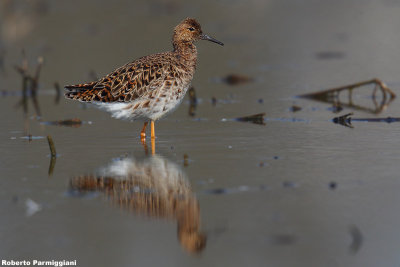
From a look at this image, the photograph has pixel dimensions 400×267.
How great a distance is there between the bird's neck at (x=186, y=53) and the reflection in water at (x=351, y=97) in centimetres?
254

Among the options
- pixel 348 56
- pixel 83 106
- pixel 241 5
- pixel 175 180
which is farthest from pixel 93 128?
pixel 241 5

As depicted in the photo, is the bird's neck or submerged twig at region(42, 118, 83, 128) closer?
the bird's neck

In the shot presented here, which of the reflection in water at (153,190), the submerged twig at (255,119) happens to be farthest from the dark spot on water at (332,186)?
the submerged twig at (255,119)

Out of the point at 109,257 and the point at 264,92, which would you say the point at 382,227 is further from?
the point at 264,92

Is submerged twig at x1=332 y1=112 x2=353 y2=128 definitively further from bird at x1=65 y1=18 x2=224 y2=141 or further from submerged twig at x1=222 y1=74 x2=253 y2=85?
submerged twig at x1=222 y1=74 x2=253 y2=85

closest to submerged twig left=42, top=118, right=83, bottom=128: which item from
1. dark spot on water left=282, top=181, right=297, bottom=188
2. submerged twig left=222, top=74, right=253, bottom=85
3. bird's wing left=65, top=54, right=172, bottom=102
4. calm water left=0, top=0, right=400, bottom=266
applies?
calm water left=0, top=0, right=400, bottom=266

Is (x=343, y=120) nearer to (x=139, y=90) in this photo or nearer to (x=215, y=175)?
(x=139, y=90)

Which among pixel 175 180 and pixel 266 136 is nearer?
pixel 175 180

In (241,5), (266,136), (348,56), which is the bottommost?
(266,136)

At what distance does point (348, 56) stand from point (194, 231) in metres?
12.2

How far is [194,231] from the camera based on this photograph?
5.58 m

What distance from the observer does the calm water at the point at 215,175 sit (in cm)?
541

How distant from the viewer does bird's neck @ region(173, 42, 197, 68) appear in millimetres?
10148

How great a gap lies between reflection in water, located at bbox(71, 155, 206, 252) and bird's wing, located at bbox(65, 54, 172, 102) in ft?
4.46
